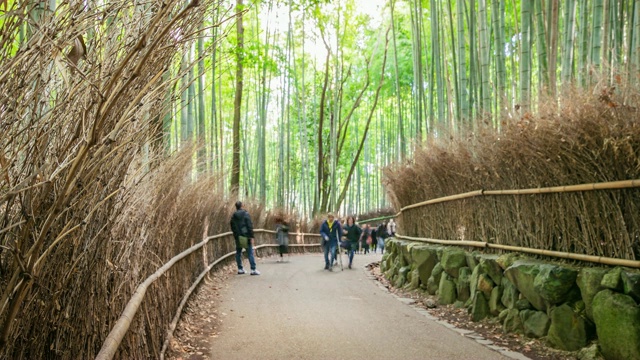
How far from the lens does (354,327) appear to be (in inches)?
235

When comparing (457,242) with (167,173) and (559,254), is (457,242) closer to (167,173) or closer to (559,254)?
(559,254)

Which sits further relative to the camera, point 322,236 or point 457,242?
point 322,236

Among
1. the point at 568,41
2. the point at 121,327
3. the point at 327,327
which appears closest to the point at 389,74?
the point at 568,41

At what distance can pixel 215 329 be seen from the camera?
5.92m

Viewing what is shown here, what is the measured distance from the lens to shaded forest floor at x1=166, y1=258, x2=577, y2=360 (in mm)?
4812

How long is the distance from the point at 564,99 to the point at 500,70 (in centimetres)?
304

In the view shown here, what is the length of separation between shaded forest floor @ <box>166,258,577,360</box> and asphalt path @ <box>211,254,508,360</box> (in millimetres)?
135

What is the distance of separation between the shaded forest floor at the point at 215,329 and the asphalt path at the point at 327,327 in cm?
13

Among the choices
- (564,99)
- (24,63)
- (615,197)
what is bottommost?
(615,197)

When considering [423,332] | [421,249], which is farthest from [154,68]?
[421,249]

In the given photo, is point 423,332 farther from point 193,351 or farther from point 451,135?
point 451,135

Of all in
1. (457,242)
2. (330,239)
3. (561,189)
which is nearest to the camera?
(561,189)

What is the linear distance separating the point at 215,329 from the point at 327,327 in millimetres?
1142

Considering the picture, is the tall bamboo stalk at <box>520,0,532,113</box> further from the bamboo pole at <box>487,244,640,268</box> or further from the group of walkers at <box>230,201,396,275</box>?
the group of walkers at <box>230,201,396,275</box>
